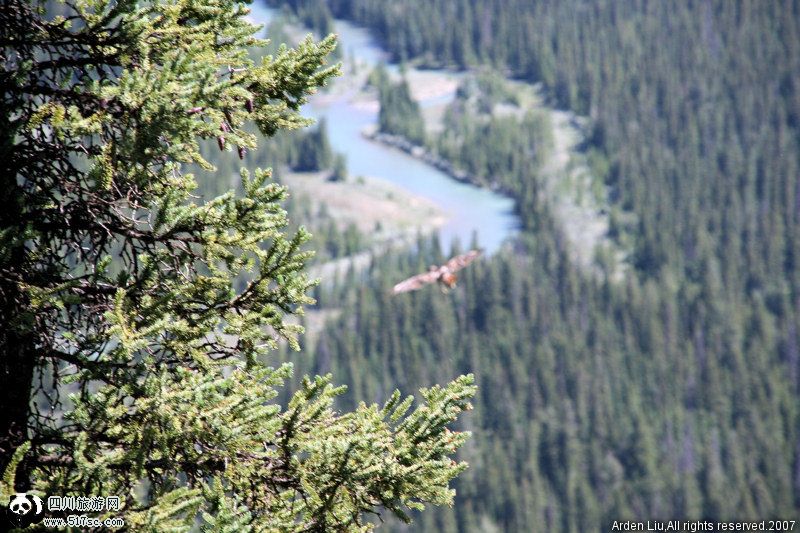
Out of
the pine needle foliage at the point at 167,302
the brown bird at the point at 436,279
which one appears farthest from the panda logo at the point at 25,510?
the brown bird at the point at 436,279

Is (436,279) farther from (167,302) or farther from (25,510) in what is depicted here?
(25,510)

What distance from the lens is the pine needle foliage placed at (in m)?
14.2

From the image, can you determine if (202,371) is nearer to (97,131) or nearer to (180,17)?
(97,131)

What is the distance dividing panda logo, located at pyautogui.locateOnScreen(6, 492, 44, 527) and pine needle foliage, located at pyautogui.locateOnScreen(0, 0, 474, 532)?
188 millimetres

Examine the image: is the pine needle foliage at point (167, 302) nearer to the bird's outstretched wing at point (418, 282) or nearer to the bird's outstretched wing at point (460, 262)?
the bird's outstretched wing at point (418, 282)

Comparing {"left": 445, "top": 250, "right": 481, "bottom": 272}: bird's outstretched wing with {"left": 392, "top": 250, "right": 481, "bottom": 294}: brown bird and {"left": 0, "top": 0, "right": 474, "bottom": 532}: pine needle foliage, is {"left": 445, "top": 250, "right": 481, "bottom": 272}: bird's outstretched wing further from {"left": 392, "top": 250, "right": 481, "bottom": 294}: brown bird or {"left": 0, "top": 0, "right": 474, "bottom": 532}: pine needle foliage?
{"left": 0, "top": 0, "right": 474, "bottom": 532}: pine needle foliage

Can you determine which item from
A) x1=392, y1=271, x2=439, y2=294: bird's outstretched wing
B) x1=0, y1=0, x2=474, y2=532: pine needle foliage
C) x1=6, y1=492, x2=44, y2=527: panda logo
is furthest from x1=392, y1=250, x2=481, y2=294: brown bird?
x1=6, y1=492, x2=44, y2=527: panda logo

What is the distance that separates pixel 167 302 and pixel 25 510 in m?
2.88

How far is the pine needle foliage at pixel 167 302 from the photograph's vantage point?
14.2 meters

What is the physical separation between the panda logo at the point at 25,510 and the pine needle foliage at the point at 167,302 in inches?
7.4

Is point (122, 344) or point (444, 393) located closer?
point (122, 344)

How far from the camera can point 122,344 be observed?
45.0 feet

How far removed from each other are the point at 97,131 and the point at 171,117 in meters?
1.04

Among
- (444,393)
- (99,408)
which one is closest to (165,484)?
(99,408)
